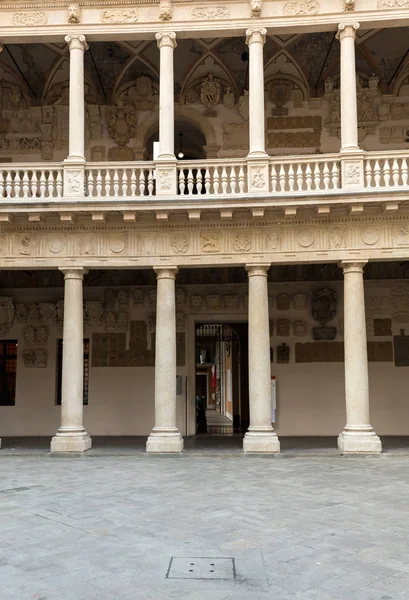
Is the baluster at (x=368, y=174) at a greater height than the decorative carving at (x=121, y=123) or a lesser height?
lesser

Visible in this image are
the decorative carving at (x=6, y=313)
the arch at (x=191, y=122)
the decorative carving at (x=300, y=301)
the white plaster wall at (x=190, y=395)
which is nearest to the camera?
the white plaster wall at (x=190, y=395)

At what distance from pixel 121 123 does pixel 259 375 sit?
834 cm

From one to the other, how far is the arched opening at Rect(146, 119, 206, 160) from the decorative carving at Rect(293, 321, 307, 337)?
5.58 m

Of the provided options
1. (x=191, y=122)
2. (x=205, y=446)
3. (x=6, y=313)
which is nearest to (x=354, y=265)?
(x=205, y=446)

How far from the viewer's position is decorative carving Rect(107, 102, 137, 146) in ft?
55.1

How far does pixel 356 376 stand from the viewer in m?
12.9

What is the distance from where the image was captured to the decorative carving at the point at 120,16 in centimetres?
1374

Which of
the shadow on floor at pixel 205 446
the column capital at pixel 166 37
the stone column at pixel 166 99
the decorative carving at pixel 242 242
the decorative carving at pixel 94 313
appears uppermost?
the column capital at pixel 166 37

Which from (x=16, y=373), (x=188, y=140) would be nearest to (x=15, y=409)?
(x=16, y=373)

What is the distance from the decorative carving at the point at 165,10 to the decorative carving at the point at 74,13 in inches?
73.6

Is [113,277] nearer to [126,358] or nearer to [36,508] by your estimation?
[126,358]

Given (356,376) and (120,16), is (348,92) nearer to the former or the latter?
(120,16)

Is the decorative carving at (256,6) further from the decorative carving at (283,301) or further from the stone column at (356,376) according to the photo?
the decorative carving at (283,301)

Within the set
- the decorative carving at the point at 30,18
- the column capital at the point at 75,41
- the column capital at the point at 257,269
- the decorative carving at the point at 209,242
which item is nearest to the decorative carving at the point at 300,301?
the column capital at the point at 257,269
